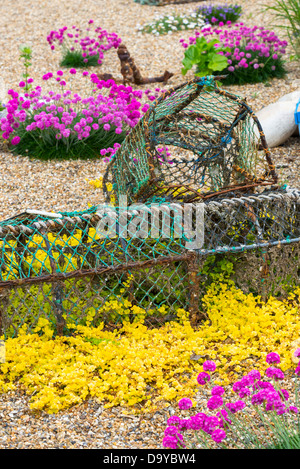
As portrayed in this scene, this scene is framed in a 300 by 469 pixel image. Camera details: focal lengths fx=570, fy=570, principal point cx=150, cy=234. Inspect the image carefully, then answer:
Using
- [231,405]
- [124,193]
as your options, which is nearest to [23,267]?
[124,193]

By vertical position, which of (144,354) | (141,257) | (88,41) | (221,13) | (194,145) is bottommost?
(144,354)

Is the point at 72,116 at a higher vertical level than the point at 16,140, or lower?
higher

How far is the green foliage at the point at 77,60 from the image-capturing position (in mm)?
8102

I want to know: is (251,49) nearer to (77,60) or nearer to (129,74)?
(129,74)

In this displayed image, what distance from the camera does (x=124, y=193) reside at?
4195mm

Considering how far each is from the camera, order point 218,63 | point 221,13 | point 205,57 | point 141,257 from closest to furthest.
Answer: point 141,257, point 218,63, point 205,57, point 221,13

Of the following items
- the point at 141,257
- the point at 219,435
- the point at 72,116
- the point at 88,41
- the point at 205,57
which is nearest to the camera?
the point at 219,435

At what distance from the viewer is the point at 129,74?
717 cm

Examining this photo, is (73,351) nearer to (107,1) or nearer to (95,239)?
(95,239)

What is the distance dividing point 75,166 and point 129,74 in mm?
2048

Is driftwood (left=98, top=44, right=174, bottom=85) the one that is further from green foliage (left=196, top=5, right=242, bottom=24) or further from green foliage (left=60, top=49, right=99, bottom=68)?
green foliage (left=196, top=5, right=242, bottom=24)

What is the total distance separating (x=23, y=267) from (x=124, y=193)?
A: 0.96m

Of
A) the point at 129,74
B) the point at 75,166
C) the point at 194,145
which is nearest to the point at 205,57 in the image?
the point at 129,74

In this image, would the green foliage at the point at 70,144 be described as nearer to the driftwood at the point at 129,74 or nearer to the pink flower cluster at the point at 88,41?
the driftwood at the point at 129,74
